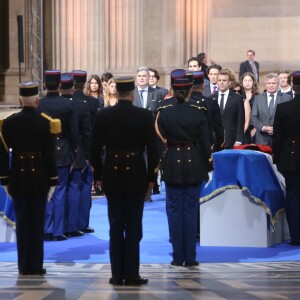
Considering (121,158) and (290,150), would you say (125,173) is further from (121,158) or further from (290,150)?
(290,150)

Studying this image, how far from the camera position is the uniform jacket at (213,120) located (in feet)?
43.3

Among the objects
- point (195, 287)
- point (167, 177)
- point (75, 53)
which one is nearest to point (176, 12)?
point (75, 53)

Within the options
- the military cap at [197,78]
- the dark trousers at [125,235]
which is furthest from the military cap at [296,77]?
the dark trousers at [125,235]

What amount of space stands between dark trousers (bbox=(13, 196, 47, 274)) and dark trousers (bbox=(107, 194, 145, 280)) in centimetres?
85

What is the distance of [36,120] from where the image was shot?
1098 centimetres

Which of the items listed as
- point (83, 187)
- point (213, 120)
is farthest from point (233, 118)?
point (83, 187)

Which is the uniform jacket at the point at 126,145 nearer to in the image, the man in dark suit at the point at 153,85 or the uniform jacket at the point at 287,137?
the uniform jacket at the point at 287,137

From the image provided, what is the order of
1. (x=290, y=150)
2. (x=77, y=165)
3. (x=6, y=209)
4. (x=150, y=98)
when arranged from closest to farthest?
(x=290, y=150) → (x=6, y=209) → (x=77, y=165) → (x=150, y=98)

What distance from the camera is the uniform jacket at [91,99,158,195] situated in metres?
10.5

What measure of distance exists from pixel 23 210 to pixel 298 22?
2056cm

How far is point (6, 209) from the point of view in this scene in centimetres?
1369

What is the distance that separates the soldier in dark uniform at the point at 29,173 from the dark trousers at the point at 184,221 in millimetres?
1489

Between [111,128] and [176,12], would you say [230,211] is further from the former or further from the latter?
[176,12]

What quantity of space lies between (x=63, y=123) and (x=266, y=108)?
434 centimetres
